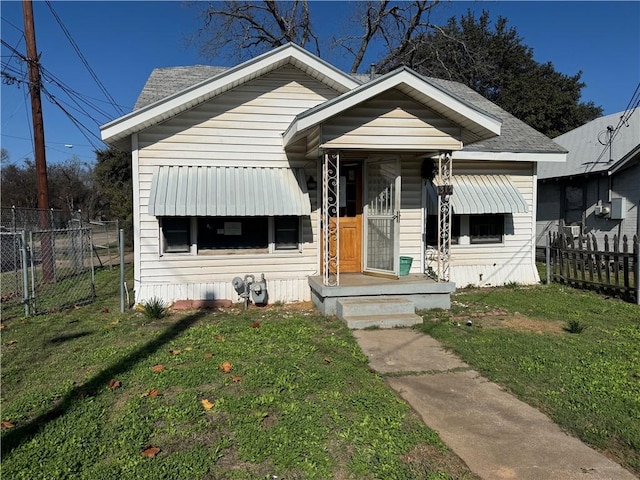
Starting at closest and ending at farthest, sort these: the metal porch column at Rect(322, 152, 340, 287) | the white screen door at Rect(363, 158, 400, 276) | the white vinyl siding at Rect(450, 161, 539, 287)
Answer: the metal porch column at Rect(322, 152, 340, 287), the white screen door at Rect(363, 158, 400, 276), the white vinyl siding at Rect(450, 161, 539, 287)

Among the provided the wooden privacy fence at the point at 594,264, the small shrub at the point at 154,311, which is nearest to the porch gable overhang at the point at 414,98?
the small shrub at the point at 154,311

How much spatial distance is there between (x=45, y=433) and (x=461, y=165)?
9587 millimetres

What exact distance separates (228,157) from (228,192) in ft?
2.94

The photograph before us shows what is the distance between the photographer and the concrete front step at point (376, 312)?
6.79m

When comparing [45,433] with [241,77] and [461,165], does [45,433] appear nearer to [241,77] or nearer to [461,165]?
[241,77]

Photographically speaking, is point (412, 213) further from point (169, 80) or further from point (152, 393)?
point (152, 393)

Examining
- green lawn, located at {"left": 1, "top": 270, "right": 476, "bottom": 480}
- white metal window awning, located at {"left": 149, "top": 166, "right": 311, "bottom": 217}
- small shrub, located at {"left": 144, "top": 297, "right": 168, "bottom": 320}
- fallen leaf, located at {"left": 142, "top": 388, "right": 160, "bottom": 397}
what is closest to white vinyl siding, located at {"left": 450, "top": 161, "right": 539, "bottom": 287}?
white metal window awning, located at {"left": 149, "top": 166, "right": 311, "bottom": 217}

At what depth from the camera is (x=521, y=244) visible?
35.4ft

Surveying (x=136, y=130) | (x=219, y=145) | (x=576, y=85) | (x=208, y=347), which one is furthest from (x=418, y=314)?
(x=576, y=85)

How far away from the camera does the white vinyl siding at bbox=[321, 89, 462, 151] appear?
7.11 metres

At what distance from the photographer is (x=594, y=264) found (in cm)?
998

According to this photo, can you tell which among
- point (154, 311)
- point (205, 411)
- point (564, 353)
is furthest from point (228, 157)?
point (564, 353)

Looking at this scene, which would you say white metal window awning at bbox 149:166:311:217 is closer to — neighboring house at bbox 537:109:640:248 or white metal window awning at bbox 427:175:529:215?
white metal window awning at bbox 427:175:529:215

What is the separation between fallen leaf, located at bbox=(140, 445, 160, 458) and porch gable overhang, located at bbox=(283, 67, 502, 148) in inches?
203
